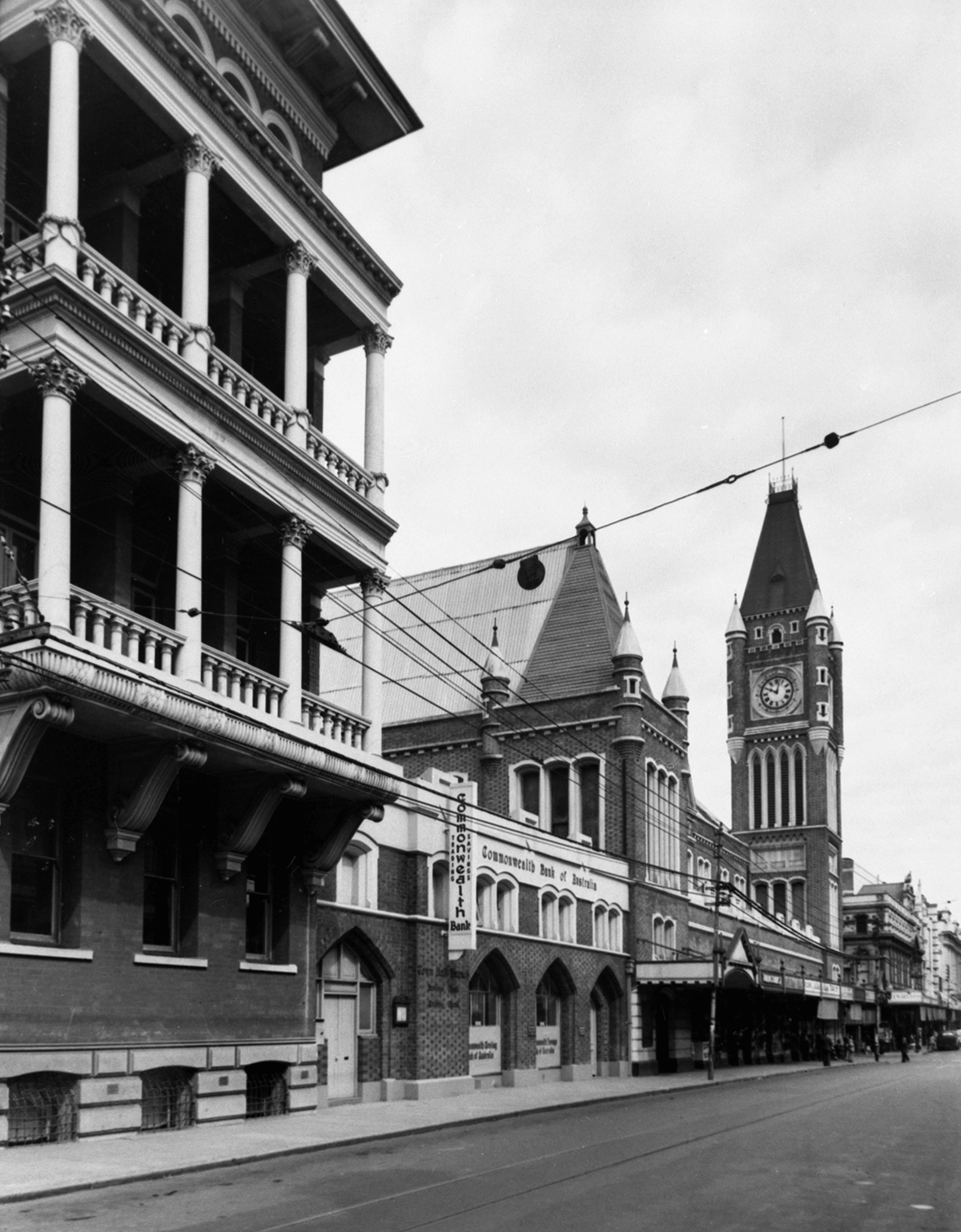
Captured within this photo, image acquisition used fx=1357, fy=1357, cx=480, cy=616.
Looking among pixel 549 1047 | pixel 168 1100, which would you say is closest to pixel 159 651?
pixel 168 1100

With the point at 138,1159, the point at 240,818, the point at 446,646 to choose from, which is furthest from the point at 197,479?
the point at 446,646

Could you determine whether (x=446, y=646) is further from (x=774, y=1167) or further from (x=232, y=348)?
(x=774, y=1167)

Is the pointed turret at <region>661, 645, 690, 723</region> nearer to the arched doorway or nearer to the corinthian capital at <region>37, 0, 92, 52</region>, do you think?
the arched doorway

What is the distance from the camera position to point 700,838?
56969mm

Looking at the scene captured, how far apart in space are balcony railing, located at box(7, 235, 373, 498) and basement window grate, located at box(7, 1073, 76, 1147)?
31.5ft

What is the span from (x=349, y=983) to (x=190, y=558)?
449 inches

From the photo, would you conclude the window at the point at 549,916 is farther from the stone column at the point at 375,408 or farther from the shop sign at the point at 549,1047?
the stone column at the point at 375,408

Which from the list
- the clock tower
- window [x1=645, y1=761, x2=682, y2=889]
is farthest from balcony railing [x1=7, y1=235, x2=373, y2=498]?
the clock tower

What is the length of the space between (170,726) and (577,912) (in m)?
23.1

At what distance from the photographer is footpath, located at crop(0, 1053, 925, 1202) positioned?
46.4 feet

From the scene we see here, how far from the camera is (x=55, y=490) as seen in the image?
54.7 ft

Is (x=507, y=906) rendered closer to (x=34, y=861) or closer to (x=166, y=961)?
(x=166, y=961)

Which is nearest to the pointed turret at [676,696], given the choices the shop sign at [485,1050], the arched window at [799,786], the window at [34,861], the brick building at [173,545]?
the shop sign at [485,1050]

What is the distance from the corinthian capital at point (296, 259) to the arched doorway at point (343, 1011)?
12.5 metres
